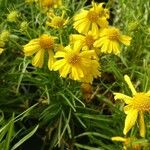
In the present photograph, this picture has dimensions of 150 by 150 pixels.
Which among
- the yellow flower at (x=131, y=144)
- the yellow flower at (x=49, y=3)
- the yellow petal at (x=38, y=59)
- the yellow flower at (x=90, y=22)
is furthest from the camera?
the yellow flower at (x=49, y=3)

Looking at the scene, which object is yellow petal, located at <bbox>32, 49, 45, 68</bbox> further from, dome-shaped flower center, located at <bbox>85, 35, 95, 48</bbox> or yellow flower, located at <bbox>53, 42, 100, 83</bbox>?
dome-shaped flower center, located at <bbox>85, 35, 95, 48</bbox>

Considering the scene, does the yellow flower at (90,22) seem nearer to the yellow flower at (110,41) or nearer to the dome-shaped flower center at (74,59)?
the yellow flower at (110,41)

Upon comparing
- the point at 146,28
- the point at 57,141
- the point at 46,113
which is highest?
the point at 146,28

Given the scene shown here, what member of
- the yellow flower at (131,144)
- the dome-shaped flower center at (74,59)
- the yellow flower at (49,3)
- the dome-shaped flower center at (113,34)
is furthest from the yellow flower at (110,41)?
the yellow flower at (131,144)

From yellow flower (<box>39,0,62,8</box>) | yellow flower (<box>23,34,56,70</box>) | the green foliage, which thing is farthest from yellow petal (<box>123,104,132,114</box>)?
yellow flower (<box>39,0,62,8</box>)

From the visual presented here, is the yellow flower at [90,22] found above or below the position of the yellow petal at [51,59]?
above

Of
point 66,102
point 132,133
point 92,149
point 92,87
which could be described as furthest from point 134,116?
point 92,87

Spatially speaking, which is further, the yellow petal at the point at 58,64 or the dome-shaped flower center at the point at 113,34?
the dome-shaped flower center at the point at 113,34

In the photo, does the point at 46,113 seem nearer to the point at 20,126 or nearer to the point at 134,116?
the point at 20,126
